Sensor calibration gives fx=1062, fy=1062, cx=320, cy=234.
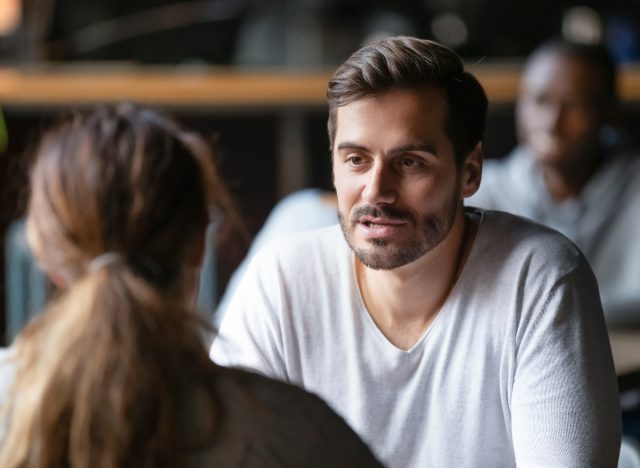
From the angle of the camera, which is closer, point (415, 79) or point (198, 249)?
point (198, 249)

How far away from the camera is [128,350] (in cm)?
93

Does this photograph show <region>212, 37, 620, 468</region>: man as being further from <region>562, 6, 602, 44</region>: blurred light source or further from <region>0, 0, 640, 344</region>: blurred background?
<region>562, 6, 602, 44</region>: blurred light source

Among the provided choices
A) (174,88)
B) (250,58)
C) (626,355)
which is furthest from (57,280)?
(250,58)

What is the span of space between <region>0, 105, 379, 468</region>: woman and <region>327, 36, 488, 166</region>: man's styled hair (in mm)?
316

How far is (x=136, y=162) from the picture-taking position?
3.21 feet

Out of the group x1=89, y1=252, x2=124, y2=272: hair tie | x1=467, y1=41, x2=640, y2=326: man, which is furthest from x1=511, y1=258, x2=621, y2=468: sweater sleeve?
x1=467, y1=41, x2=640, y2=326: man

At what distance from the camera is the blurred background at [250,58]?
328 centimetres

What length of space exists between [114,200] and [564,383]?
0.59 meters

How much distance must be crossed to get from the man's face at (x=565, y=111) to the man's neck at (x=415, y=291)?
1.21m

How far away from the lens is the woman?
930mm

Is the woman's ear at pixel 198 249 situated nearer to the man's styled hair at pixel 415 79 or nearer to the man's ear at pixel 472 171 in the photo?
the man's styled hair at pixel 415 79

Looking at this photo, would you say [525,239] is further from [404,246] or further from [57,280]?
[57,280]

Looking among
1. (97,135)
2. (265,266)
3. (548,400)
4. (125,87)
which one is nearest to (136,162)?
(97,135)

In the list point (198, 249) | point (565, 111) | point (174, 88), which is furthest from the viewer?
point (174, 88)
